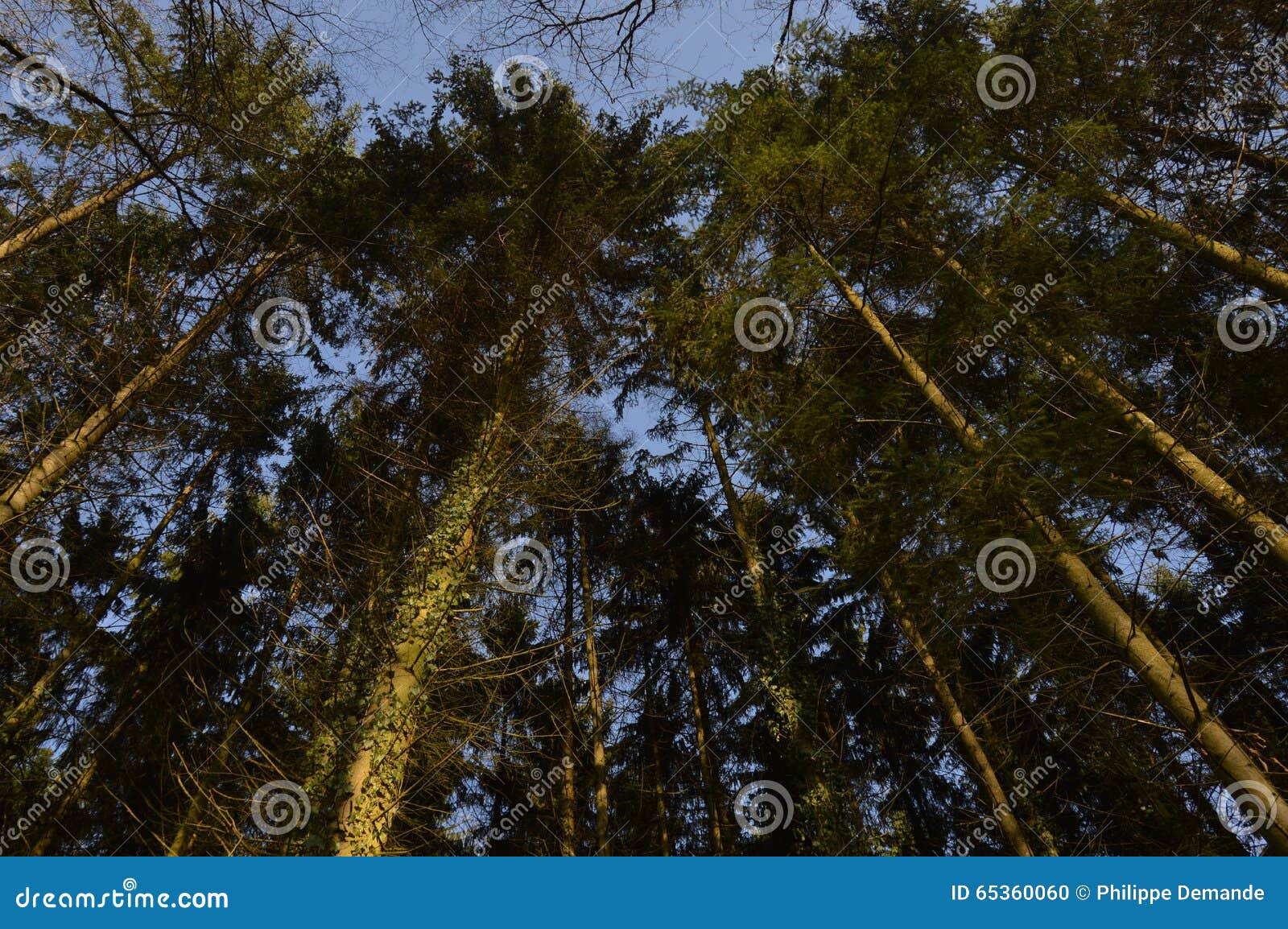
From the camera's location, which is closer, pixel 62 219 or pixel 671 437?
pixel 62 219

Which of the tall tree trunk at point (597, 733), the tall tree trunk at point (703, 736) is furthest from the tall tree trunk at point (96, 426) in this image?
the tall tree trunk at point (703, 736)

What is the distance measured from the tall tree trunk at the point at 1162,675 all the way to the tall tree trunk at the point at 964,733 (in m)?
1.95

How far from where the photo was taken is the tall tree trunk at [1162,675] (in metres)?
3.81

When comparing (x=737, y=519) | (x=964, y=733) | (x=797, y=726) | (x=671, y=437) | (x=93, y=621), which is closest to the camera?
(x=797, y=726)

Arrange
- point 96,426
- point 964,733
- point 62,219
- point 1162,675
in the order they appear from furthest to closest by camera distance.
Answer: point 964,733 → point 62,219 → point 96,426 → point 1162,675

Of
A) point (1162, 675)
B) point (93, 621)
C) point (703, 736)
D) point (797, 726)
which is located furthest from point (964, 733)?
point (93, 621)

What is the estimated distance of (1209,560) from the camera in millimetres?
8078

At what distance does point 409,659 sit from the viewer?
507 centimetres

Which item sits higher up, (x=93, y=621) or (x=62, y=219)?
(x=62, y=219)

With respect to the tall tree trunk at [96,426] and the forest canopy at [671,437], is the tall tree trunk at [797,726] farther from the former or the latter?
the tall tree trunk at [96,426]

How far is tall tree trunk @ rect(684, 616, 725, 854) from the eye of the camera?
9867mm

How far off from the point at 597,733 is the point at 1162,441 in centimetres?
732

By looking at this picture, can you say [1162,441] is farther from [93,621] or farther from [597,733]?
[93,621]

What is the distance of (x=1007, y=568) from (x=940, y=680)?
11.7ft
